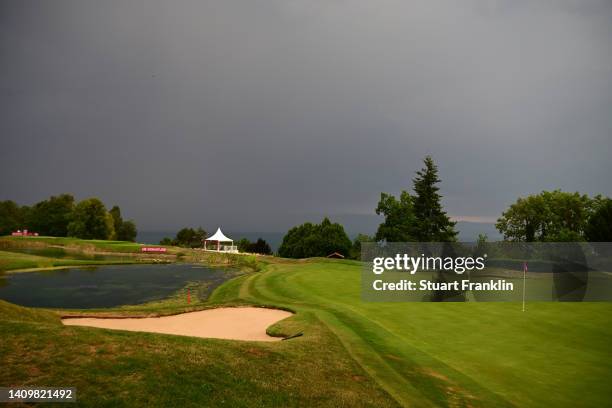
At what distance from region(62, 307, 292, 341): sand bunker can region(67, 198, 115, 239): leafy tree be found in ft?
248

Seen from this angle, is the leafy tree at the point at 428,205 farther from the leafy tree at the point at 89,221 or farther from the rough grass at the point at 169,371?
the leafy tree at the point at 89,221

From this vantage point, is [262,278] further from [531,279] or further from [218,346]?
[531,279]

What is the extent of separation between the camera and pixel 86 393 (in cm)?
639

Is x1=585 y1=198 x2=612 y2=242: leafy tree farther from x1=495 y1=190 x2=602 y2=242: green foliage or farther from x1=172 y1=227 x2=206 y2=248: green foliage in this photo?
x1=172 y1=227 x2=206 y2=248: green foliage

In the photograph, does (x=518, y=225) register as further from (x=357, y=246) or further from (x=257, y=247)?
(x=257, y=247)

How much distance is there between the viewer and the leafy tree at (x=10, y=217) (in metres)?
92.4

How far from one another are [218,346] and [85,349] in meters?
3.21

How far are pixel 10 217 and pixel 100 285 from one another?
9126cm

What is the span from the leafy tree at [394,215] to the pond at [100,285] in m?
20.6

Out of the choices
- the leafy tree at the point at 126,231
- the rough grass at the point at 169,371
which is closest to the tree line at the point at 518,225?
the rough grass at the point at 169,371

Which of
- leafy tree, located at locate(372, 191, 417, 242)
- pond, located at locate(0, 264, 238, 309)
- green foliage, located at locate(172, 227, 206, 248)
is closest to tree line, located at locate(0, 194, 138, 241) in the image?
green foliage, located at locate(172, 227, 206, 248)

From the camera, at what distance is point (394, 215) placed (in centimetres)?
4825

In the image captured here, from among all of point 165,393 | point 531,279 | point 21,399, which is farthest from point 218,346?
point 531,279

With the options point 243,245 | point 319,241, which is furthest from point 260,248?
point 319,241
